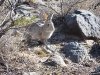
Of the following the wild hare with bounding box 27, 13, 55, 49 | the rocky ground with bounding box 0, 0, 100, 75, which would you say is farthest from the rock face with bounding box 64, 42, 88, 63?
the wild hare with bounding box 27, 13, 55, 49

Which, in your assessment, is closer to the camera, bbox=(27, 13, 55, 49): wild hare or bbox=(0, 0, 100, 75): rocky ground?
bbox=(0, 0, 100, 75): rocky ground

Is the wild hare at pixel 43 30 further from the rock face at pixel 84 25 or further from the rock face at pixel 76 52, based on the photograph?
the rock face at pixel 84 25

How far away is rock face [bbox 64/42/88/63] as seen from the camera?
580 centimetres

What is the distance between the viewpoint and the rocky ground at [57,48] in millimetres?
5523

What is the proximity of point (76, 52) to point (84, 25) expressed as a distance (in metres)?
0.94

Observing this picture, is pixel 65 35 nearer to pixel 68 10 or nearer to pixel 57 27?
pixel 57 27

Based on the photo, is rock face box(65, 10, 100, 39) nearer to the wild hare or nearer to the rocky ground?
the rocky ground

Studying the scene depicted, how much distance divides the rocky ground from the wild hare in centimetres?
12

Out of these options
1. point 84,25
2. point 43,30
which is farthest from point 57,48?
point 84,25

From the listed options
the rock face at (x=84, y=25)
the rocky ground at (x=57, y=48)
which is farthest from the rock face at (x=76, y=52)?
the rock face at (x=84, y=25)

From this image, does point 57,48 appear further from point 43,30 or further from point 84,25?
point 84,25

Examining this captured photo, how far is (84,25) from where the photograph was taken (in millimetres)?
6641

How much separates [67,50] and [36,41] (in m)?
0.66

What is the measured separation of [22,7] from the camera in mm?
8086
